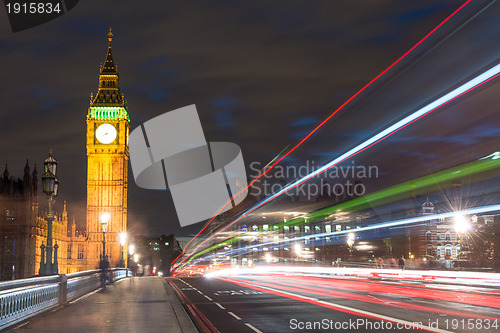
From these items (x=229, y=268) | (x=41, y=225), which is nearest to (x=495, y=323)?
(x=229, y=268)

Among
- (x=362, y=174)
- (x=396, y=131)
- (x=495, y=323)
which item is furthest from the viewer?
(x=362, y=174)

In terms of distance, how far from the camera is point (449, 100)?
16.9 metres

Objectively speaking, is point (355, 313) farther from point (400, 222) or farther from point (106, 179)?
point (106, 179)

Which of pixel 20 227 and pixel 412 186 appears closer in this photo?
pixel 412 186

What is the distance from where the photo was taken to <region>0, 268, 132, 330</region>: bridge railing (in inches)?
541

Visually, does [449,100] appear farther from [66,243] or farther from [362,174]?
[66,243]

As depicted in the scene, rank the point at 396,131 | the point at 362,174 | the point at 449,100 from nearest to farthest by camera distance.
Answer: the point at 449,100, the point at 396,131, the point at 362,174

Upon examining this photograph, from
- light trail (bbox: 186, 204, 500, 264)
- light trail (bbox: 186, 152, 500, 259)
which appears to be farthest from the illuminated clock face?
light trail (bbox: 186, 152, 500, 259)

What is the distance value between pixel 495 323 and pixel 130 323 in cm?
868

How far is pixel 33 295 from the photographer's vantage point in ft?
54.7

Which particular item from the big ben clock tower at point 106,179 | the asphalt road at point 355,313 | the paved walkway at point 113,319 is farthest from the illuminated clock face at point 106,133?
the paved walkway at point 113,319

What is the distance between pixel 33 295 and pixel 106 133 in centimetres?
12896

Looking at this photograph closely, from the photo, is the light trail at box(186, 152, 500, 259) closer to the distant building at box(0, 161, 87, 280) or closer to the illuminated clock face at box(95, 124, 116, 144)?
the distant building at box(0, 161, 87, 280)

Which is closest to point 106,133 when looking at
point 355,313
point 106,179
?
point 106,179
